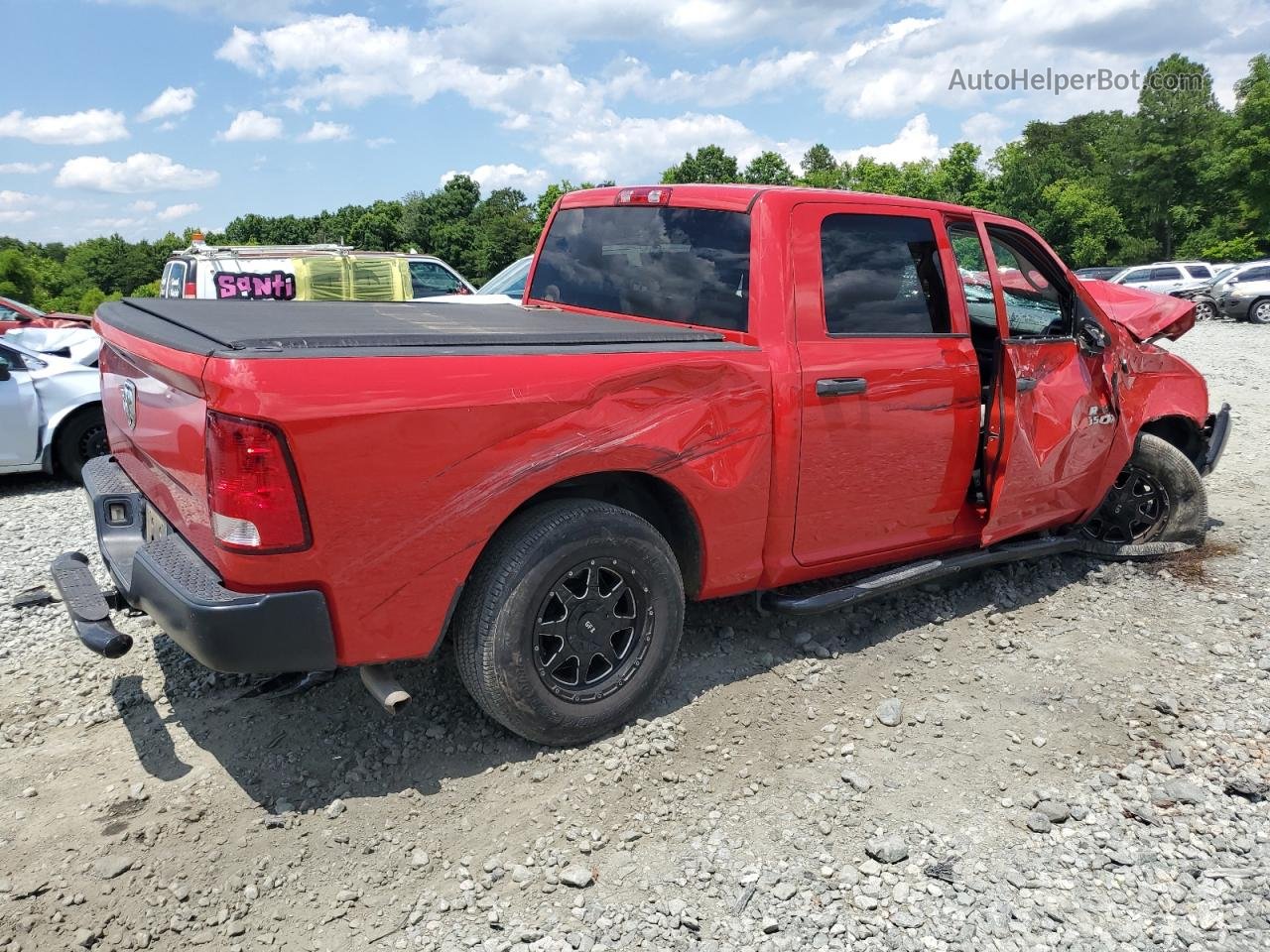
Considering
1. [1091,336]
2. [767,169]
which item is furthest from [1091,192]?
[1091,336]

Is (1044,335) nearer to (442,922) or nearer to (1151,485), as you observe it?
(1151,485)

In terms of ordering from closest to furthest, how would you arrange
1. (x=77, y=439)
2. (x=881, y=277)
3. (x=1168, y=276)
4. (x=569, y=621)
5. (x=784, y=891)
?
(x=784, y=891), (x=569, y=621), (x=881, y=277), (x=77, y=439), (x=1168, y=276)

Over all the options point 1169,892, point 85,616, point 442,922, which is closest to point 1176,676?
point 1169,892

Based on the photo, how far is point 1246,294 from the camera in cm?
2292

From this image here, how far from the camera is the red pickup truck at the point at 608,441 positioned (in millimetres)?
2691

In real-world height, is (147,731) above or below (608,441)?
below

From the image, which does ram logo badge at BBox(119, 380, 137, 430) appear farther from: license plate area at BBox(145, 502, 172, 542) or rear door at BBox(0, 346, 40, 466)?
rear door at BBox(0, 346, 40, 466)

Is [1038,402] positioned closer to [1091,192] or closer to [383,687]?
[383,687]

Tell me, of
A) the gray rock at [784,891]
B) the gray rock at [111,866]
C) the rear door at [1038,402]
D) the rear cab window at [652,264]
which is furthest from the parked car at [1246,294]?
the gray rock at [111,866]

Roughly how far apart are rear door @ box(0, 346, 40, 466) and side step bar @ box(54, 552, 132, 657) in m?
4.47

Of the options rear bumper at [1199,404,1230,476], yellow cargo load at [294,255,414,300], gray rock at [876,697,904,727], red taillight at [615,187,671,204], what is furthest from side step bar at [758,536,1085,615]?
yellow cargo load at [294,255,414,300]

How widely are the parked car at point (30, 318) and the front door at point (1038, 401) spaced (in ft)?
37.6

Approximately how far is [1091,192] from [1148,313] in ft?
170

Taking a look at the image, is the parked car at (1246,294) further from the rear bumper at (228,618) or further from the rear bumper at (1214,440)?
the rear bumper at (228,618)
